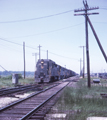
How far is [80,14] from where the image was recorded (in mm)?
18312

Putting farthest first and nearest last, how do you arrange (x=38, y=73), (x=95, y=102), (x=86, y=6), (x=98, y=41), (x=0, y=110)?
(x=38, y=73) < (x=86, y=6) < (x=98, y=41) < (x=95, y=102) < (x=0, y=110)

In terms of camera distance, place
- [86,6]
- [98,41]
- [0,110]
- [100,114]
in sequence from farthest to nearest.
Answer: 1. [86,6]
2. [98,41]
3. [0,110]
4. [100,114]

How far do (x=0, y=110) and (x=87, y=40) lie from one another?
46.2 ft

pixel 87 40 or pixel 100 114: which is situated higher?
pixel 87 40

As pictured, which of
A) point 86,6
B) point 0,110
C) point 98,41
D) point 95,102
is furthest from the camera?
point 86,6

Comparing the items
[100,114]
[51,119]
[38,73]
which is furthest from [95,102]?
[38,73]

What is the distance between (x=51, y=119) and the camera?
5.71 metres

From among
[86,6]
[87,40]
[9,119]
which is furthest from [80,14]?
[9,119]

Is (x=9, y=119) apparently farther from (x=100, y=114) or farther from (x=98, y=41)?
(x=98, y=41)

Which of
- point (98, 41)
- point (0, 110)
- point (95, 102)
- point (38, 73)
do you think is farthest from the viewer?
point (38, 73)

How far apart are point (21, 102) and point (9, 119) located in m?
3.26

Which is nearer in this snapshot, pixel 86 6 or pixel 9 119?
pixel 9 119

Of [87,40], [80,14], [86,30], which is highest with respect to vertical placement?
[80,14]

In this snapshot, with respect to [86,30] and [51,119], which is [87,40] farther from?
[51,119]
